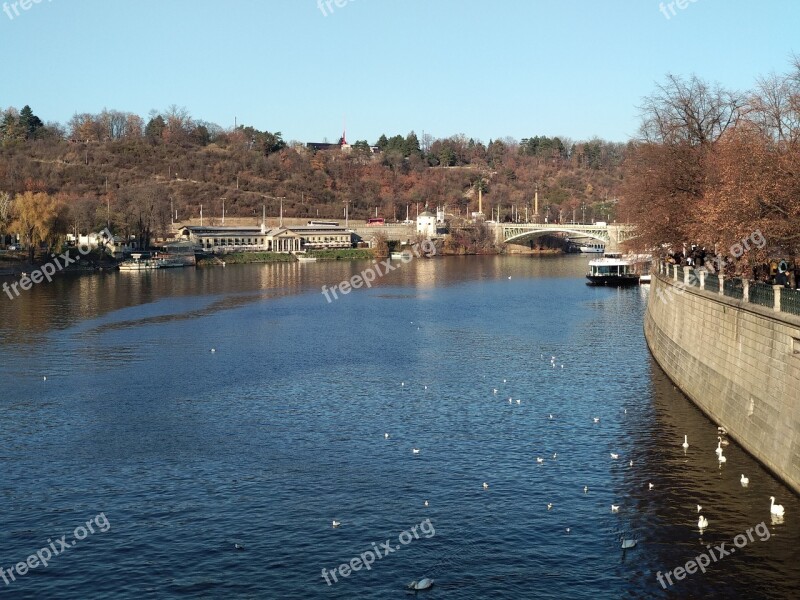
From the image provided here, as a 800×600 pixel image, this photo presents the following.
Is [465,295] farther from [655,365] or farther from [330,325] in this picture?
[655,365]

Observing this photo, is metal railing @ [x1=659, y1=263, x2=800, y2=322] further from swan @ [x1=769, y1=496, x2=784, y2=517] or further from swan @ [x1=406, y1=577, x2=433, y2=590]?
swan @ [x1=406, y1=577, x2=433, y2=590]

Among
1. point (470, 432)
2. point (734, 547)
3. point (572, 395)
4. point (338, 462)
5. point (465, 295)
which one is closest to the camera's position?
point (734, 547)

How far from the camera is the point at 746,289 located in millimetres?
32562

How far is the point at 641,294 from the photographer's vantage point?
9812 cm

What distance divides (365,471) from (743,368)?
44.5 feet

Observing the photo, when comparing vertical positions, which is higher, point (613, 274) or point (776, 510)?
point (613, 274)

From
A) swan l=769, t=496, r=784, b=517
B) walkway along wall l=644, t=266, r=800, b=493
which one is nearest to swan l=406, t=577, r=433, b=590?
swan l=769, t=496, r=784, b=517

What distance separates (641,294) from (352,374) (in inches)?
2254

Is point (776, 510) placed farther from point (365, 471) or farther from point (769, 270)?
point (769, 270)

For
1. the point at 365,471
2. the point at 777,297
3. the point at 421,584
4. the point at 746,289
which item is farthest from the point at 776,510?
the point at 365,471

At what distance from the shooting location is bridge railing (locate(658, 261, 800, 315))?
92.5 feet

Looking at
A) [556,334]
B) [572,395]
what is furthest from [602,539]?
[556,334]

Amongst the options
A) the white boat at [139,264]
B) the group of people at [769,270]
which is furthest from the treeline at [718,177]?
the white boat at [139,264]

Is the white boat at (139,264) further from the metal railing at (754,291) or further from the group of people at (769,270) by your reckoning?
the group of people at (769,270)
